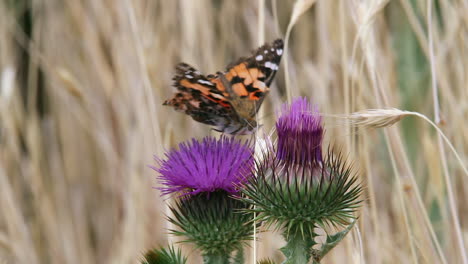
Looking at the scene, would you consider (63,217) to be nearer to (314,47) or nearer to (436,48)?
(314,47)

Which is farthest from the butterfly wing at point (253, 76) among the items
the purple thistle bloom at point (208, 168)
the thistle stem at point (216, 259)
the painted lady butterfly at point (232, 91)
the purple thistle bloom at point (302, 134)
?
the thistle stem at point (216, 259)

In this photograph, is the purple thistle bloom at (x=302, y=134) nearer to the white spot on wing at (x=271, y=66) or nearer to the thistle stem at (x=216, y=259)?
the thistle stem at (x=216, y=259)

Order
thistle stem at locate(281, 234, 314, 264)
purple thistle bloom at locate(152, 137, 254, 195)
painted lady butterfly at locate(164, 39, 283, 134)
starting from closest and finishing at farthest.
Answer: thistle stem at locate(281, 234, 314, 264) < purple thistle bloom at locate(152, 137, 254, 195) < painted lady butterfly at locate(164, 39, 283, 134)

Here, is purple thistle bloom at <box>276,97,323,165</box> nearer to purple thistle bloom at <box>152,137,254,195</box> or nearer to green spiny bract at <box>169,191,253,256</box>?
purple thistle bloom at <box>152,137,254,195</box>

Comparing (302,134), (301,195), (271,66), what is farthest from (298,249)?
(271,66)

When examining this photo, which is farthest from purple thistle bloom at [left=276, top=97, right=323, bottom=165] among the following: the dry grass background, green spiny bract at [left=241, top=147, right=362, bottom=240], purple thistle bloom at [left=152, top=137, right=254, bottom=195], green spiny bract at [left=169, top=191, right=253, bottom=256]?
the dry grass background

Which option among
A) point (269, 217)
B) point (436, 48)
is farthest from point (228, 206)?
point (436, 48)

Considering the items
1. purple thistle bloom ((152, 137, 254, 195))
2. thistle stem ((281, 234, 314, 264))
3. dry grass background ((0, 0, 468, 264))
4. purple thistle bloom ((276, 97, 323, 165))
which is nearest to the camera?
thistle stem ((281, 234, 314, 264))
